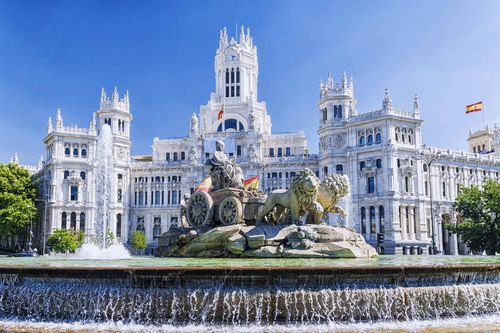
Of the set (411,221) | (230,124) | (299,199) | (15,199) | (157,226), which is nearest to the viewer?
(299,199)

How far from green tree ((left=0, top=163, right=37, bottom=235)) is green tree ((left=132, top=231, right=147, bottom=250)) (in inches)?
624

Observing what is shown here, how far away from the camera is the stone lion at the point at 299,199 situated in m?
22.9

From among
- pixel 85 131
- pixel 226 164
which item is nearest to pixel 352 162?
pixel 85 131

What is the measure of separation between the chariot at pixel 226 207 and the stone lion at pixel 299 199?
3.83 ft

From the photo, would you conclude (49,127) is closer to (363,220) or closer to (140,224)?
(140,224)

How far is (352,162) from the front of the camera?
7981cm

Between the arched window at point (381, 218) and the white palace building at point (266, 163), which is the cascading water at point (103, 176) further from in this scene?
the arched window at point (381, 218)

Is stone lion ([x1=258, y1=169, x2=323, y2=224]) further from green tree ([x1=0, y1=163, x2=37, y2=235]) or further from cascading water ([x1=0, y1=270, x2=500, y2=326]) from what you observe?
green tree ([x1=0, y1=163, x2=37, y2=235])

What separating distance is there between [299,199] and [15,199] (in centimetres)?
6636

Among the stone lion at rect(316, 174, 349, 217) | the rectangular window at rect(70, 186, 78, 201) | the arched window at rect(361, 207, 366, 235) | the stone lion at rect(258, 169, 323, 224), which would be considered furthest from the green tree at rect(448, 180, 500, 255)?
the rectangular window at rect(70, 186, 78, 201)

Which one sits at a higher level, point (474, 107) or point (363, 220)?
point (474, 107)

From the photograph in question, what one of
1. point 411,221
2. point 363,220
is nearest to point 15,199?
point 363,220

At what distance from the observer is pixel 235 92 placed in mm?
104125

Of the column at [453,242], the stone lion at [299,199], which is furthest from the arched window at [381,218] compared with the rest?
the stone lion at [299,199]
